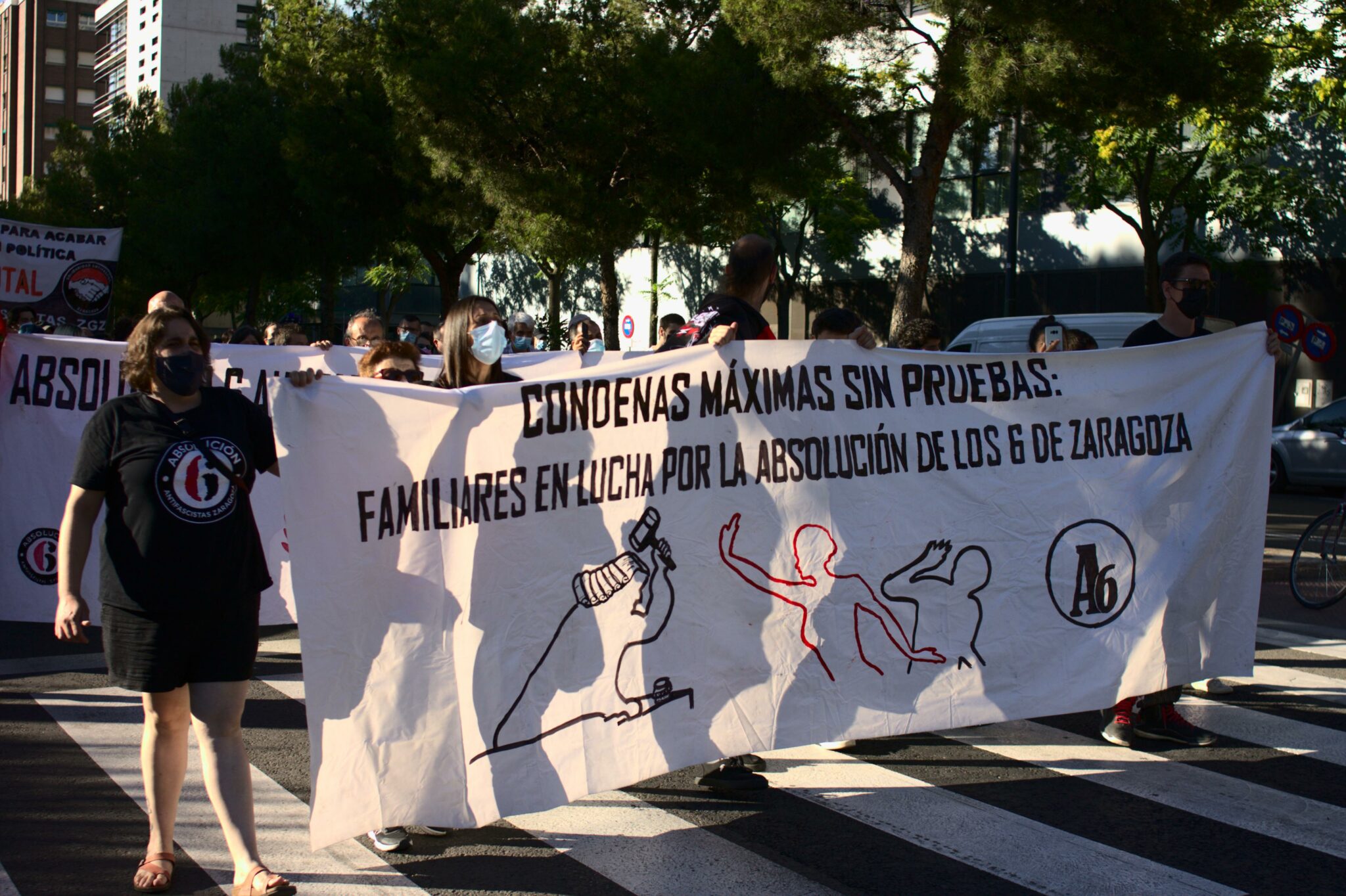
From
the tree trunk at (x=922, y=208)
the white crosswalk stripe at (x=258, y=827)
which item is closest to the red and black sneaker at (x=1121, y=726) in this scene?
the white crosswalk stripe at (x=258, y=827)

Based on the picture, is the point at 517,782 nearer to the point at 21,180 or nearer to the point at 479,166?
the point at 479,166

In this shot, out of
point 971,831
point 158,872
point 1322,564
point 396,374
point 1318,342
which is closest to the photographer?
point 158,872

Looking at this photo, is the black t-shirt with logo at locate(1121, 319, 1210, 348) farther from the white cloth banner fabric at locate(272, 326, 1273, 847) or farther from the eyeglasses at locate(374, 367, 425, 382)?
the eyeglasses at locate(374, 367, 425, 382)

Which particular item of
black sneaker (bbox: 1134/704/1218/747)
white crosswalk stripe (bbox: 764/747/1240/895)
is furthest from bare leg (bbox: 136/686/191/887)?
black sneaker (bbox: 1134/704/1218/747)

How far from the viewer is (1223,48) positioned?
18.5 m

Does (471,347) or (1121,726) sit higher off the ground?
(471,347)

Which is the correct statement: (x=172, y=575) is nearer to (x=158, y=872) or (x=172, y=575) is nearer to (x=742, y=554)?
(x=158, y=872)

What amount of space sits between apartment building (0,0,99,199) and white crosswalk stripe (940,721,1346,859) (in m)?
117

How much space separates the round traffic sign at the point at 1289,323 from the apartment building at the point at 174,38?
8539cm

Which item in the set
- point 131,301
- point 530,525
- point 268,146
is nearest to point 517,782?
point 530,525

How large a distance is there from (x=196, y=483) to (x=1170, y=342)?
4.18 meters

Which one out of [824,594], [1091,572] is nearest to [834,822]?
[824,594]

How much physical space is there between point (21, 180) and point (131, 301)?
6923 centimetres

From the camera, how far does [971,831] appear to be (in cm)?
466
